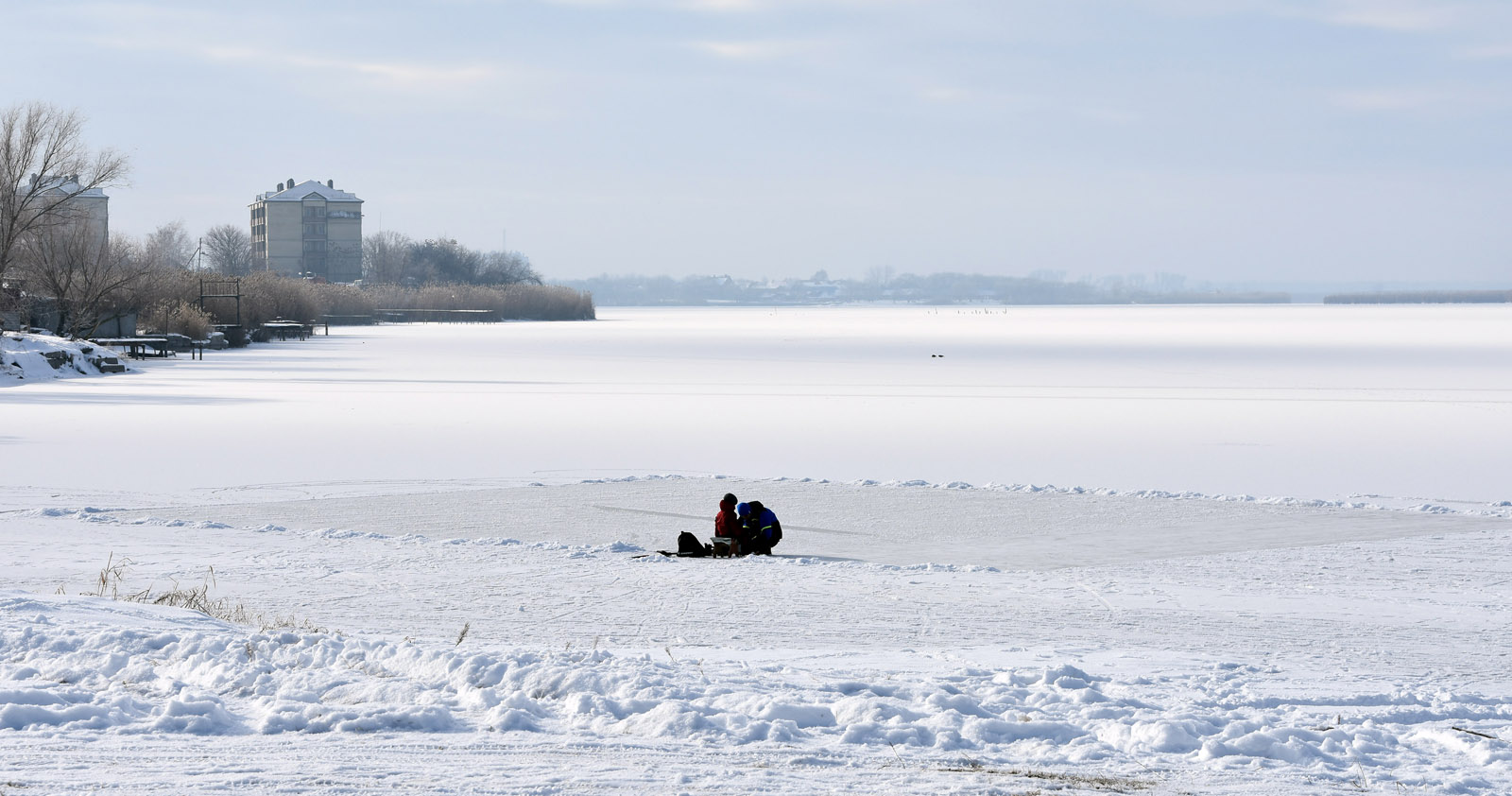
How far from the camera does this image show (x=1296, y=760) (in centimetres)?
475

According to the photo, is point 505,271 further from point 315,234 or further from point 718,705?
point 718,705

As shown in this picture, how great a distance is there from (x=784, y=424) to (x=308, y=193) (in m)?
125

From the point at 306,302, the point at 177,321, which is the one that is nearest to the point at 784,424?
the point at 177,321

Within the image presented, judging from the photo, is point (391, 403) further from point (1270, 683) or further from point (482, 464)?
point (1270, 683)

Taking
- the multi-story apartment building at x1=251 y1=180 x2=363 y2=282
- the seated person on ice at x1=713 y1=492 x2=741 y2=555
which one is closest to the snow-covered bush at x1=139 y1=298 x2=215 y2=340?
the seated person on ice at x1=713 y1=492 x2=741 y2=555

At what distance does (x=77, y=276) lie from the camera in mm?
43875

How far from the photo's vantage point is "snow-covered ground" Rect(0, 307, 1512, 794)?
4789 mm

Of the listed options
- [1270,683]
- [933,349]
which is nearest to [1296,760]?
[1270,683]

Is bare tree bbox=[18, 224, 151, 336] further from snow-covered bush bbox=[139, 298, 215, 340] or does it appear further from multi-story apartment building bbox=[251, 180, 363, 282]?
multi-story apartment building bbox=[251, 180, 363, 282]

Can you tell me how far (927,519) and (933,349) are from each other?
33955 mm

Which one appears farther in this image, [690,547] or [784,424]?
[784,424]

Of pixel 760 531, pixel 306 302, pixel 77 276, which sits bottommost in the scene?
pixel 760 531

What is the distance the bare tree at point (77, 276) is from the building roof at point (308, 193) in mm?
91064

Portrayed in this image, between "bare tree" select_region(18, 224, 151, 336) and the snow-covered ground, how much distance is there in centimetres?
2526
